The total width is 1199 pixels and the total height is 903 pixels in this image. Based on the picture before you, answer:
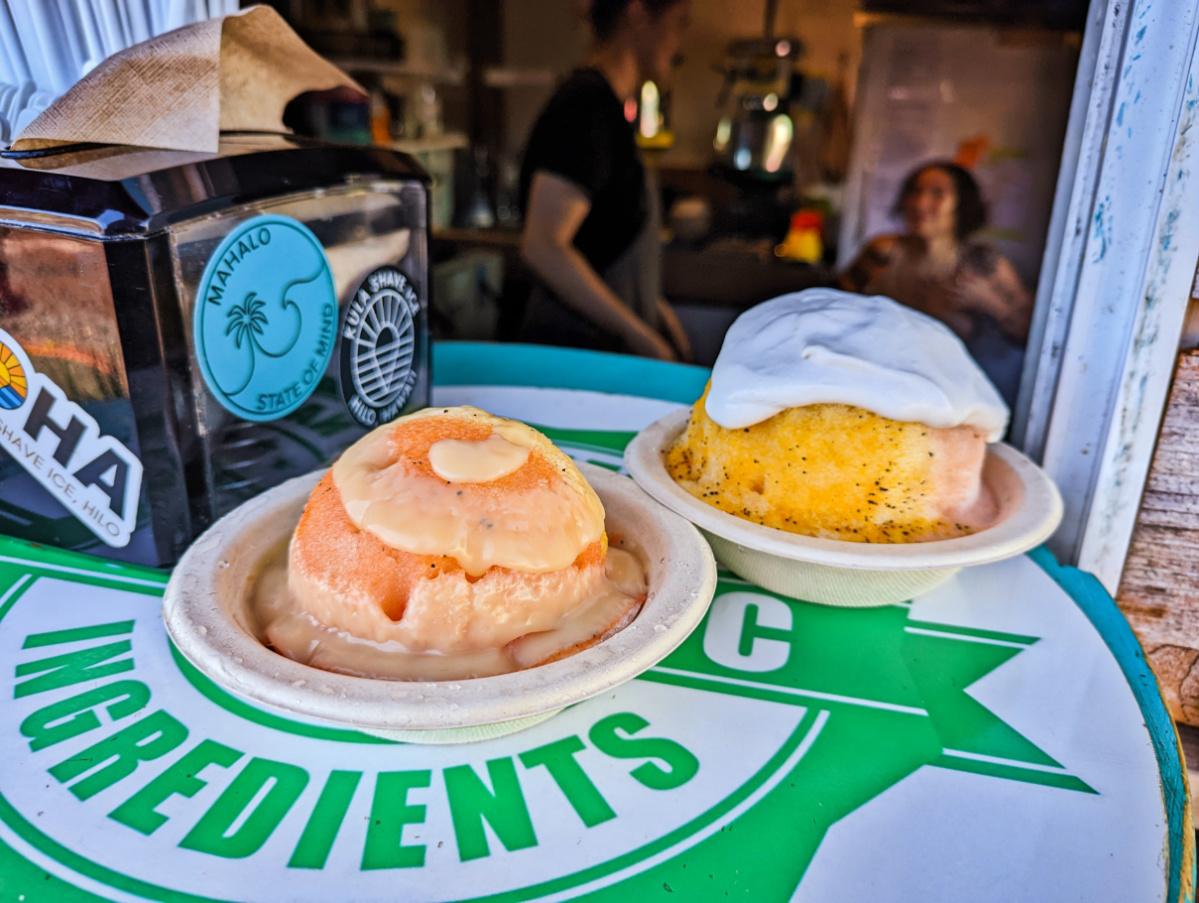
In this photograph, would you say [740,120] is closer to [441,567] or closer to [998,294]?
[998,294]

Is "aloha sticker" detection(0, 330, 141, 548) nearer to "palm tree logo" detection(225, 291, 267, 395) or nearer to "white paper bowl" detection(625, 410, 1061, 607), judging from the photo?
"palm tree logo" detection(225, 291, 267, 395)

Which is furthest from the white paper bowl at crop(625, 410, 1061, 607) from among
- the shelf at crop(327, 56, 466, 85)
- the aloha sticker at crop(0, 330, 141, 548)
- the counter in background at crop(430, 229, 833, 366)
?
the shelf at crop(327, 56, 466, 85)

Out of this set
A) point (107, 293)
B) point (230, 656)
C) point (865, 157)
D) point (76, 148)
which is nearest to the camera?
point (230, 656)

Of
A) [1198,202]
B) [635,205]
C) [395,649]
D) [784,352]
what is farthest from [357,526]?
[635,205]

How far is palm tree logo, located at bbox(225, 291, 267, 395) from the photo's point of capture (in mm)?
848

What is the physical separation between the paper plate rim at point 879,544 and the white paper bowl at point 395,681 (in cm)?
5

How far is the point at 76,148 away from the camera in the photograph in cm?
85

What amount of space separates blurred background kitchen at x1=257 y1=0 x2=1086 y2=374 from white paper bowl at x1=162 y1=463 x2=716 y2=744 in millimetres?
1990

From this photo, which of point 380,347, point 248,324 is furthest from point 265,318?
point 380,347

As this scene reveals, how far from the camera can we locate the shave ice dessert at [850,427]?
85 cm

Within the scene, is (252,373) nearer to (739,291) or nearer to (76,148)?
(76,148)

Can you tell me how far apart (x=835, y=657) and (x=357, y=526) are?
0.49 m

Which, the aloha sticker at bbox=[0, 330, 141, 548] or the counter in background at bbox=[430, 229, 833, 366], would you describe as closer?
the aloha sticker at bbox=[0, 330, 141, 548]

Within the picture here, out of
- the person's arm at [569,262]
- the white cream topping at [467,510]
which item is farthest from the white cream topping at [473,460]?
the person's arm at [569,262]
